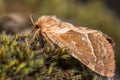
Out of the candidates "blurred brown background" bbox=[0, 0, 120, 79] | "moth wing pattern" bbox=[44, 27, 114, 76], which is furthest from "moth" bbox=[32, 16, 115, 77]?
"blurred brown background" bbox=[0, 0, 120, 79]

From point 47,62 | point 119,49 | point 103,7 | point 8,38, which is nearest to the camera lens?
point 47,62

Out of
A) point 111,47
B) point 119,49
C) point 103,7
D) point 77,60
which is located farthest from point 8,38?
point 103,7

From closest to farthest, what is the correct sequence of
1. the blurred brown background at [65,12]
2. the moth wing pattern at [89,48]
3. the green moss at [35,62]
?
the green moss at [35,62] < the moth wing pattern at [89,48] < the blurred brown background at [65,12]

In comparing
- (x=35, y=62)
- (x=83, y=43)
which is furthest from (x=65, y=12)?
(x=35, y=62)

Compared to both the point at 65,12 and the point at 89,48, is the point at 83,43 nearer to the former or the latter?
the point at 89,48

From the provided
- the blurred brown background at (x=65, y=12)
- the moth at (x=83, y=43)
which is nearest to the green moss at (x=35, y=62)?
the moth at (x=83, y=43)

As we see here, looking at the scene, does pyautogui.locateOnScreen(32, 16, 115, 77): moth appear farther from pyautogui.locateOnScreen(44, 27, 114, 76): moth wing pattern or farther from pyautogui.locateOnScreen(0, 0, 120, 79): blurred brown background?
pyautogui.locateOnScreen(0, 0, 120, 79): blurred brown background

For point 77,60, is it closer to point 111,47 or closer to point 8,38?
point 111,47

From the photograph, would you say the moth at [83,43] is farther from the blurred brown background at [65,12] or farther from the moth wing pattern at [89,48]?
the blurred brown background at [65,12]
